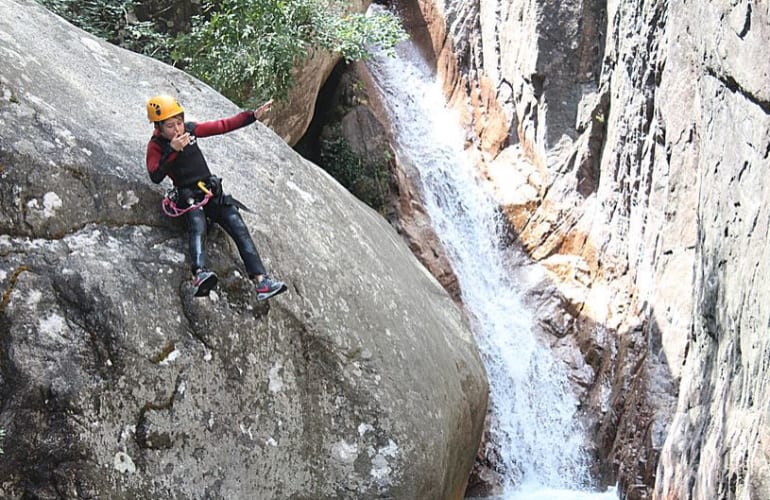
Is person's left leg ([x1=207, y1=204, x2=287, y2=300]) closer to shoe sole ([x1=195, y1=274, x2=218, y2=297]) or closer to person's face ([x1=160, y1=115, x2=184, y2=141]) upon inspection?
shoe sole ([x1=195, y1=274, x2=218, y2=297])

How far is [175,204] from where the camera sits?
16.6 feet

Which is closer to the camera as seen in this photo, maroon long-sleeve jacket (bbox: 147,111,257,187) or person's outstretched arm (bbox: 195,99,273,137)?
maroon long-sleeve jacket (bbox: 147,111,257,187)

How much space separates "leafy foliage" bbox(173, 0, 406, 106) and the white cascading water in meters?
3.90

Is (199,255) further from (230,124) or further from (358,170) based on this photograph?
(358,170)

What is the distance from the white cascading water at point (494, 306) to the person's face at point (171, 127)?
673 centimetres

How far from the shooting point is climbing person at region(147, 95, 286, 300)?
494 centimetres

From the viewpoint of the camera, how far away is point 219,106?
7.00m

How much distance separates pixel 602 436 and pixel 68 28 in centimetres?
767

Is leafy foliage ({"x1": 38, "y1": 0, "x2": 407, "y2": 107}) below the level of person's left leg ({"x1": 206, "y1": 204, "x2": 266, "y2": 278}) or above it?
above

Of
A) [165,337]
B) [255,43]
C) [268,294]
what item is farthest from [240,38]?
[165,337]

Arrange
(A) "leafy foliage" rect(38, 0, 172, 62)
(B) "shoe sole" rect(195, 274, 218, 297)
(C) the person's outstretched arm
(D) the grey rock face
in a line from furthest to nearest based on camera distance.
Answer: (A) "leafy foliage" rect(38, 0, 172, 62) < (C) the person's outstretched arm < (B) "shoe sole" rect(195, 274, 218, 297) < (D) the grey rock face

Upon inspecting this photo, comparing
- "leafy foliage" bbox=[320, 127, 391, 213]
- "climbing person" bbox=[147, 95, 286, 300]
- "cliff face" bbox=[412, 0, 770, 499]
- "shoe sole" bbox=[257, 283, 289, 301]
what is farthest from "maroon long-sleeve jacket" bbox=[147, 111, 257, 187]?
"leafy foliage" bbox=[320, 127, 391, 213]

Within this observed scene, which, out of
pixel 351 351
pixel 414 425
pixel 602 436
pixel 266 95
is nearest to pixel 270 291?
pixel 351 351

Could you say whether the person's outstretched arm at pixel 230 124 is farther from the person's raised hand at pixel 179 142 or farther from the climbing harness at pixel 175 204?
the climbing harness at pixel 175 204
